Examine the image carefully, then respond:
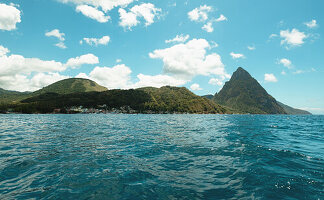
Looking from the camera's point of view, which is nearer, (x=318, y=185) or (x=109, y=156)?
(x=318, y=185)

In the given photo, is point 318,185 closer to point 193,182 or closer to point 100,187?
point 193,182

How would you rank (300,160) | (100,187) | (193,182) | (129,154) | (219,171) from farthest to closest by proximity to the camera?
(129,154), (300,160), (219,171), (193,182), (100,187)

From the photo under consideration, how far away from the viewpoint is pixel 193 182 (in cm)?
882

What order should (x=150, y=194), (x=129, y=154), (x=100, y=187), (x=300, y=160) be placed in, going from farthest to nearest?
(x=129, y=154) → (x=300, y=160) → (x=100, y=187) → (x=150, y=194)

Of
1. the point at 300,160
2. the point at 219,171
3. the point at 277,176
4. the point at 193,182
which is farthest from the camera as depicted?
the point at 300,160

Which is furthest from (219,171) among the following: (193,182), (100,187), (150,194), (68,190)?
(68,190)

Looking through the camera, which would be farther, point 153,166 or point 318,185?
point 153,166

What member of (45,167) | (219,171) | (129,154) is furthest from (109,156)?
(219,171)

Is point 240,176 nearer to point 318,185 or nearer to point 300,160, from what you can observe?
point 318,185

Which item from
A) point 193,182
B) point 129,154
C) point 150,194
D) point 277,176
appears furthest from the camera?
point 129,154

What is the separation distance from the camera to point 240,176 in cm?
968

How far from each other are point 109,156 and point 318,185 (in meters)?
14.0

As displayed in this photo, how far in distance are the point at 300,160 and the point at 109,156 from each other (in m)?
16.1

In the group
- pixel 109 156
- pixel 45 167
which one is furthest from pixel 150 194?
pixel 45 167
